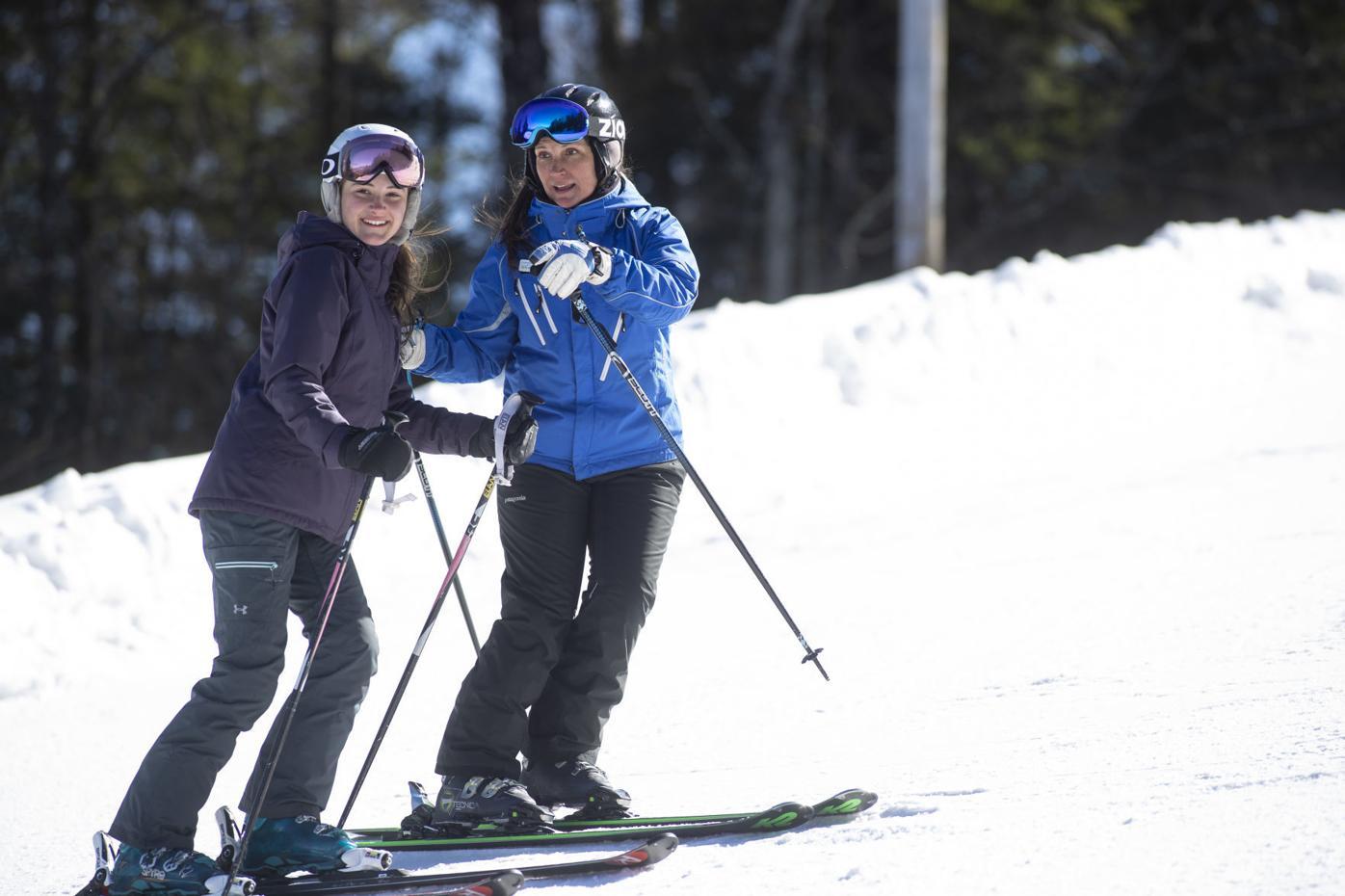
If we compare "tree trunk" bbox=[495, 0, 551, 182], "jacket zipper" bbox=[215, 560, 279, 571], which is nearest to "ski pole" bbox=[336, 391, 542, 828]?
"jacket zipper" bbox=[215, 560, 279, 571]

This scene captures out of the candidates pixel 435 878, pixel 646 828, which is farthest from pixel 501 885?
pixel 646 828

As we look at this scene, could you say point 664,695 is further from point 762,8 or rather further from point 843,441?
point 762,8

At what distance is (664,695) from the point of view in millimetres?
4977

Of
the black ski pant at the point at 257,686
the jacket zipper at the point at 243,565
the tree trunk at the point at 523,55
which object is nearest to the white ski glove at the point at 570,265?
the black ski pant at the point at 257,686

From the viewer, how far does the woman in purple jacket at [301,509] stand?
3.37 m

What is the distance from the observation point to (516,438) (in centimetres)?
369

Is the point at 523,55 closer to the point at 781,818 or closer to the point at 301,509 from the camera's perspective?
the point at 301,509

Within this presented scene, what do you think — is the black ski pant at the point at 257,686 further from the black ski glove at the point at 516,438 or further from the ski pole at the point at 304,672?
the black ski glove at the point at 516,438

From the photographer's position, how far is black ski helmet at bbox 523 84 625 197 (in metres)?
3.93

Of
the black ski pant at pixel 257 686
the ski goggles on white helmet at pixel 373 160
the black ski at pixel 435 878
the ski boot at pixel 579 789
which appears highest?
the ski goggles on white helmet at pixel 373 160

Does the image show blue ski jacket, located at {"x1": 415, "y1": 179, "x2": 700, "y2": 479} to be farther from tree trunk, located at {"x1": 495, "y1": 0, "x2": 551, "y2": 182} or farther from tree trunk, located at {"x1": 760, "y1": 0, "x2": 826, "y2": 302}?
tree trunk, located at {"x1": 760, "y1": 0, "x2": 826, "y2": 302}

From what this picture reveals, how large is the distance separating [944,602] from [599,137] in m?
2.47

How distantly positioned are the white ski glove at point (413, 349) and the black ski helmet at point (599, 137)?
51cm

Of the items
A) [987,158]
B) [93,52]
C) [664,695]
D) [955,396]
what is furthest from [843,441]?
[93,52]
